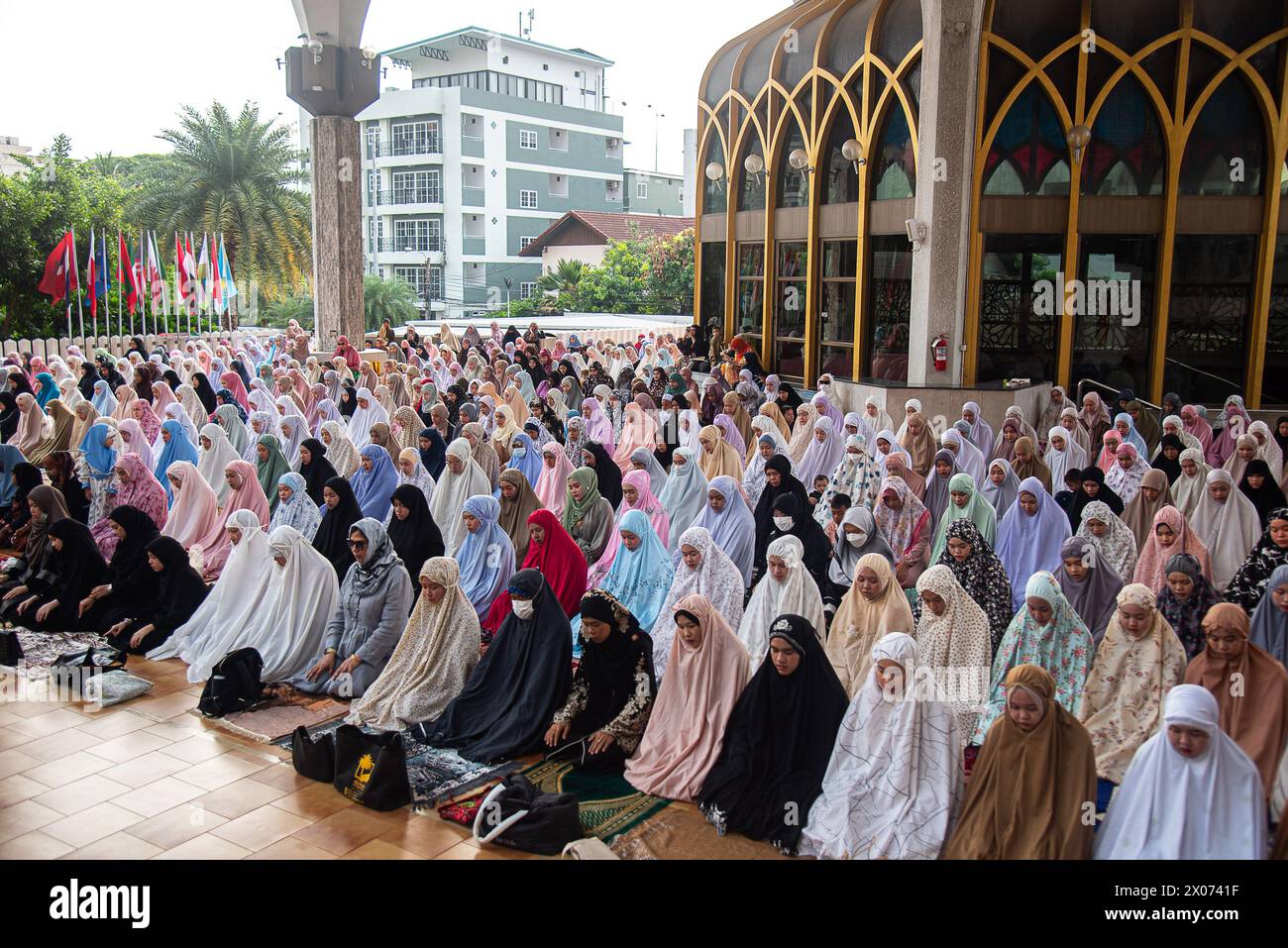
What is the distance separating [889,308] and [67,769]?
11.5 m

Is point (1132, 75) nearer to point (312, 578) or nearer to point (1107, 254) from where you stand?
point (1107, 254)

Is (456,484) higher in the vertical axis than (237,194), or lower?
lower

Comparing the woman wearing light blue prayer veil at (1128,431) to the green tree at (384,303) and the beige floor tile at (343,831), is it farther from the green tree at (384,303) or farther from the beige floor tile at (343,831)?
the green tree at (384,303)

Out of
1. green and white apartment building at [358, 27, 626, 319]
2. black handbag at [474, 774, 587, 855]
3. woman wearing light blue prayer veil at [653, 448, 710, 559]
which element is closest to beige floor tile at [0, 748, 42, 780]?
black handbag at [474, 774, 587, 855]

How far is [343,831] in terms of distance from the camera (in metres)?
4.36

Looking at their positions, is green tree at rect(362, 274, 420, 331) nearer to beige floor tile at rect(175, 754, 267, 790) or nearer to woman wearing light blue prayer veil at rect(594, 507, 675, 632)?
woman wearing light blue prayer veil at rect(594, 507, 675, 632)

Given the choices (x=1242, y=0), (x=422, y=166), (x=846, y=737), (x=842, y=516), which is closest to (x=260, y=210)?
(x=422, y=166)

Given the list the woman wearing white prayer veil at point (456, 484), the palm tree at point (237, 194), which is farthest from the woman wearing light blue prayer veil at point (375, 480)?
the palm tree at point (237, 194)

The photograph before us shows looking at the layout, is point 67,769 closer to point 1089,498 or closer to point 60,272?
point 1089,498

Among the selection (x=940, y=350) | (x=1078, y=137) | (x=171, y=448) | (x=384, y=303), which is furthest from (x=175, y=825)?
(x=384, y=303)

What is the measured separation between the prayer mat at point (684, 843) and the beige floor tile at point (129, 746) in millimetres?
2350

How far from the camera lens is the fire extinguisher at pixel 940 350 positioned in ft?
42.1

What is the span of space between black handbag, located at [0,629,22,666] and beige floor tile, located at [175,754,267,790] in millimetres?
1842

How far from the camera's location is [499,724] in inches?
202
